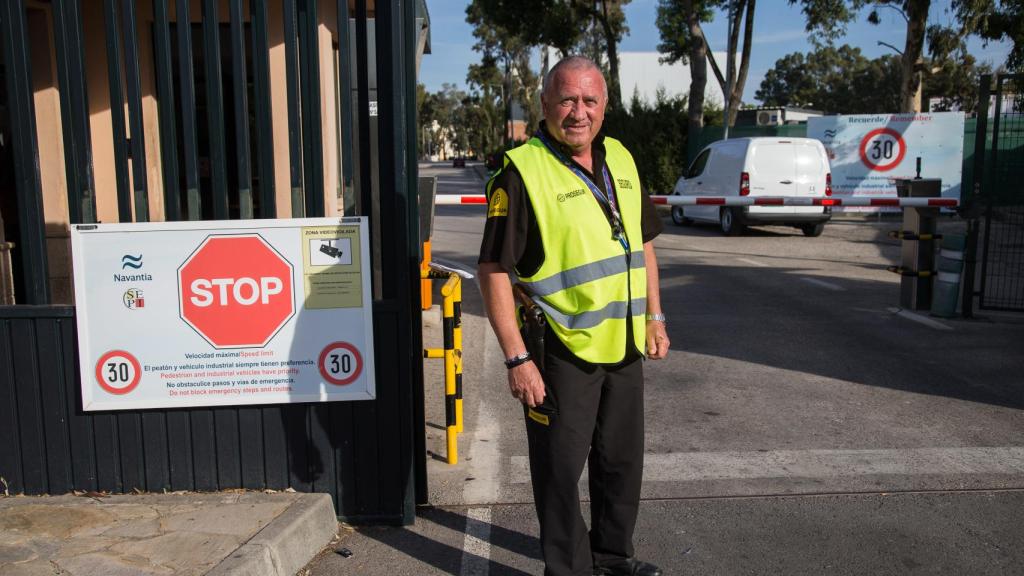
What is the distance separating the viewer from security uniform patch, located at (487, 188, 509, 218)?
3.10 m

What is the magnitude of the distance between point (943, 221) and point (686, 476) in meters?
19.6

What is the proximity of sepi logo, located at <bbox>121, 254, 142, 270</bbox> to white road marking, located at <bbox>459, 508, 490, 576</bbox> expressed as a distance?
1906 millimetres

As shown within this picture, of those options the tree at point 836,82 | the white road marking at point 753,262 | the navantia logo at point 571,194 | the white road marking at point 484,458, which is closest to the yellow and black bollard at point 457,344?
the white road marking at point 484,458

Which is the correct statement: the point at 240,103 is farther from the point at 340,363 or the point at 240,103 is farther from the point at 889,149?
the point at 889,149

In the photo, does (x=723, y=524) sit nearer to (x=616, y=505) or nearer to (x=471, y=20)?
(x=616, y=505)

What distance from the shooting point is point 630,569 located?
3.50 metres

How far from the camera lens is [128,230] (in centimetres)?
394

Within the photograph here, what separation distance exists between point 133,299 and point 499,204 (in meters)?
1.90

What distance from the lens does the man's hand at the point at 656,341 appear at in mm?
3441

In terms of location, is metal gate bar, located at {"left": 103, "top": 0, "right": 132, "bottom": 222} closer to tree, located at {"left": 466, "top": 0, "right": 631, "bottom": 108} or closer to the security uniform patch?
the security uniform patch

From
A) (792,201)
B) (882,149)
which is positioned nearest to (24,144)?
(792,201)

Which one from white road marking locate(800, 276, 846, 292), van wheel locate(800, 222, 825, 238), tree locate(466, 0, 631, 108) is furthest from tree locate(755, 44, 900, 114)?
white road marking locate(800, 276, 846, 292)

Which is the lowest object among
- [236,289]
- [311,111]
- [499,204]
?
[236,289]

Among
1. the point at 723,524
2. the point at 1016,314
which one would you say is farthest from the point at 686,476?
the point at 1016,314
